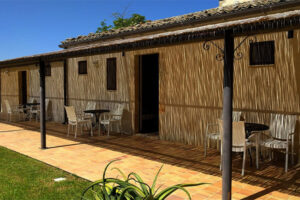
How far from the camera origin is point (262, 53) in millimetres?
5992

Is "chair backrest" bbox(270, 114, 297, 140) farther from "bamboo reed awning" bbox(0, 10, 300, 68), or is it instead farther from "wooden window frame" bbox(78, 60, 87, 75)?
"wooden window frame" bbox(78, 60, 87, 75)

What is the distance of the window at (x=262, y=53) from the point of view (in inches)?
230

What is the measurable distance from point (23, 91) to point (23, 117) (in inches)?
95.6

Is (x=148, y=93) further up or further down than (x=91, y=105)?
further up

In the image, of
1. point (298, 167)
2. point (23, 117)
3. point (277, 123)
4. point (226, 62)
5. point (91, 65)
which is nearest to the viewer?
point (226, 62)

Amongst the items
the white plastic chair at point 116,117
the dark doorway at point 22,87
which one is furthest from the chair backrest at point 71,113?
the dark doorway at point 22,87

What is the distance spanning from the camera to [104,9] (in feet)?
126

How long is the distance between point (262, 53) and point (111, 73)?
522 cm

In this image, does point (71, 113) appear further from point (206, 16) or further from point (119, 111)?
point (206, 16)

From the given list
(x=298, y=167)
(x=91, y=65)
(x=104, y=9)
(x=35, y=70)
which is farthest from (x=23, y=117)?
(x=104, y=9)

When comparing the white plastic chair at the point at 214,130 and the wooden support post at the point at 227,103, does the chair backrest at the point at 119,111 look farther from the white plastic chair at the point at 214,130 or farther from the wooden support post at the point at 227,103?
the wooden support post at the point at 227,103

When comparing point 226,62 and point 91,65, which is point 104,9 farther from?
point 226,62

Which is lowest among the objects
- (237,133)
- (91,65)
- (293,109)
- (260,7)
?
(237,133)

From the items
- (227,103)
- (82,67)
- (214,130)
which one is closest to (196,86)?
(214,130)
